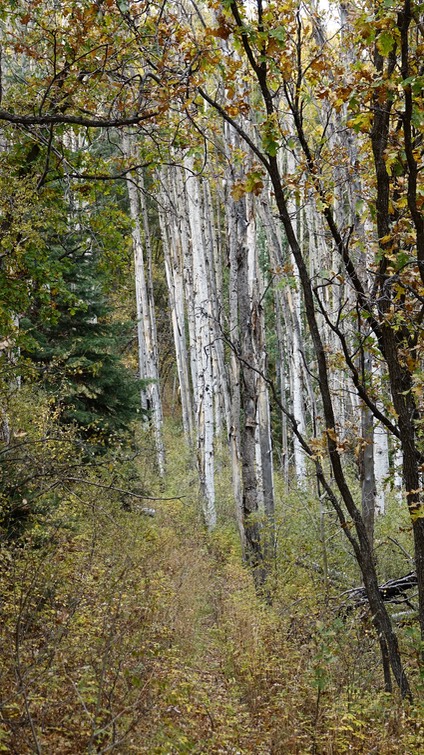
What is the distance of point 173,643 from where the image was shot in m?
6.46

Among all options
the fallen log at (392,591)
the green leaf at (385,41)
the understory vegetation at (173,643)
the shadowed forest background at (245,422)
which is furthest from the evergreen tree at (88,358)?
the green leaf at (385,41)

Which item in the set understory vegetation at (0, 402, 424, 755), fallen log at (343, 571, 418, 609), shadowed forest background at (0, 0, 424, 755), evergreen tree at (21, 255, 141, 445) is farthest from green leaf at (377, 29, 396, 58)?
evergreen tree at (21, 255, 141, 445)

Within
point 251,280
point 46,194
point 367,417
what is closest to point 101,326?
point 251,280

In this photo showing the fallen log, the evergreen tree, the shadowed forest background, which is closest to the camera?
the shadowed forest background

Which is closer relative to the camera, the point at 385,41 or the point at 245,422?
the point at 385,41

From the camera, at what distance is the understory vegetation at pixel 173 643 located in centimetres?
419

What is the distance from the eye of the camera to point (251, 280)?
11.1m

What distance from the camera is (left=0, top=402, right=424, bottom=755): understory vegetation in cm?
419

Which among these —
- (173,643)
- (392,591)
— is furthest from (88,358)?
(392,591)

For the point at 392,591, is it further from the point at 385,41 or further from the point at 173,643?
the point at 385,41

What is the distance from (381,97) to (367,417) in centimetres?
334

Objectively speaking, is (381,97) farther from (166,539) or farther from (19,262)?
(166,539)

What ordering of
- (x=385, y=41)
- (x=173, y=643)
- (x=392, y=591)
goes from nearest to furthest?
(x=385, y=41), (x=392, y=591), (x=173, y=643)

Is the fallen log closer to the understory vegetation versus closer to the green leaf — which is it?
the understory vegetation
